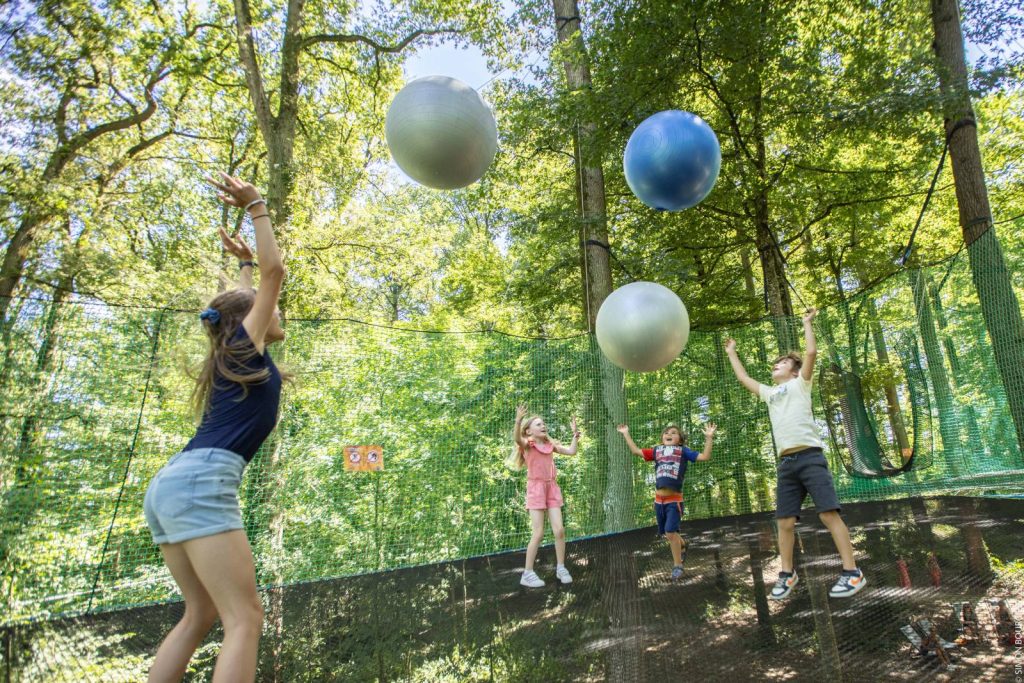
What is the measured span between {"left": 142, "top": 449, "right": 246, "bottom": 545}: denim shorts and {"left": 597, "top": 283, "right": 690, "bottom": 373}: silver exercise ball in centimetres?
277

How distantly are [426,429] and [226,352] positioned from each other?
3.60 m

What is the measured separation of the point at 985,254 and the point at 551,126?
4.63m

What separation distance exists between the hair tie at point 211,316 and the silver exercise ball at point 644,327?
2664mm

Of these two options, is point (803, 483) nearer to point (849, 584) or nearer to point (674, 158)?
point (849, 584)

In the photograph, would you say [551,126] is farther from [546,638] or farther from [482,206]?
[546,638]

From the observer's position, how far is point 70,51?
8750 mm

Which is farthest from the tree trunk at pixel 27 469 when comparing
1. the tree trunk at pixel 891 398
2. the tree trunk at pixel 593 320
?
the tree trunk at pixel 891 398

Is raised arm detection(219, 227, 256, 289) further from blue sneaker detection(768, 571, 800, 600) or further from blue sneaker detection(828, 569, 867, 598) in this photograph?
blue sneaker detection(828, 569, 867, 598)

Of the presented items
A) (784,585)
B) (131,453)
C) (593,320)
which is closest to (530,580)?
(784,585)

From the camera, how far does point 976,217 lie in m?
5.34

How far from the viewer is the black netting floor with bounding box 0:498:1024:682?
254 cm

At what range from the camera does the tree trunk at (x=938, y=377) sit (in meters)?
4.97

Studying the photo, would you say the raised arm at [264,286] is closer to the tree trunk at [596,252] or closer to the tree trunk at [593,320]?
the tree trunk at [593,320]

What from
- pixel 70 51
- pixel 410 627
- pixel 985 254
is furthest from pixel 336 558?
pixel 70 51
